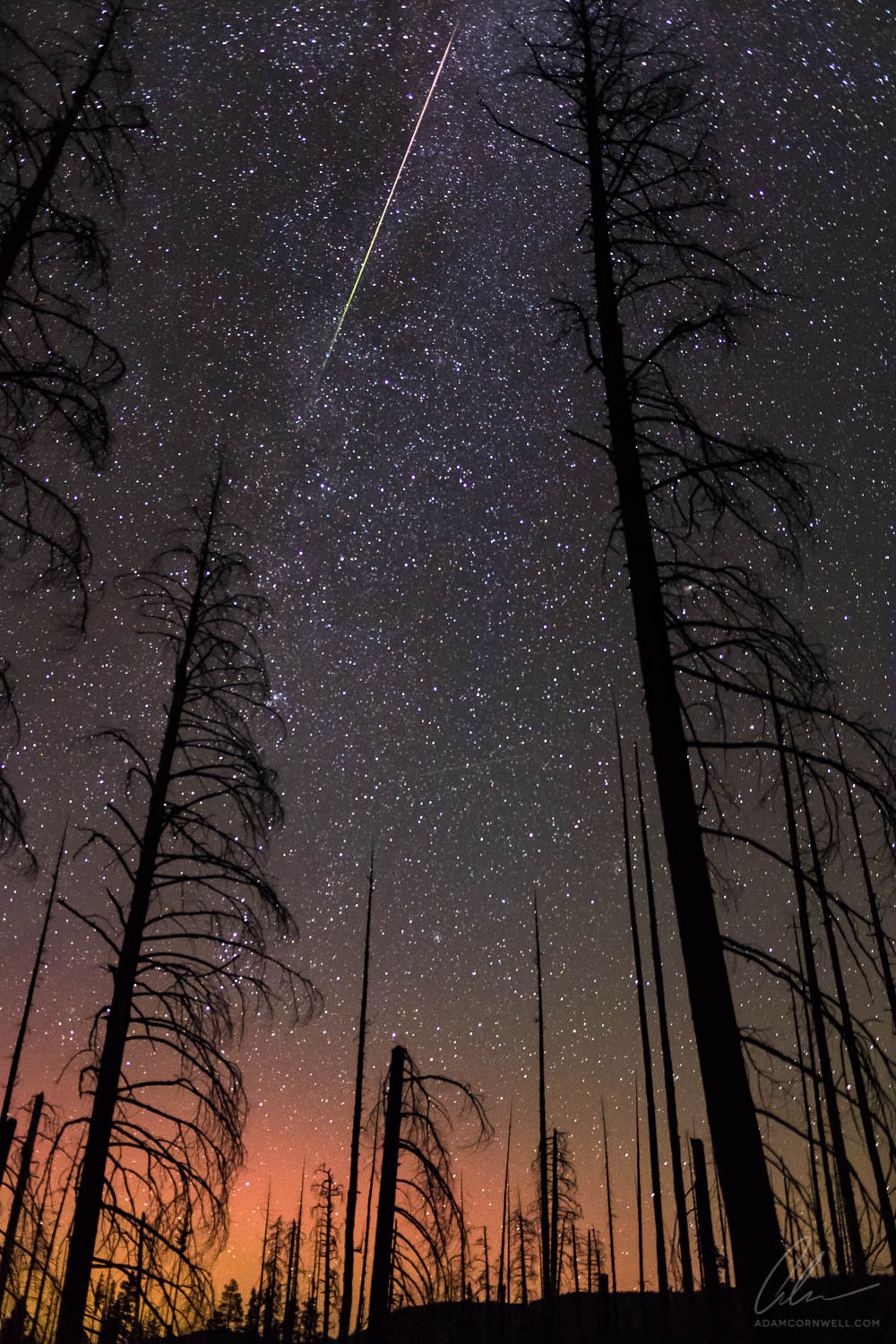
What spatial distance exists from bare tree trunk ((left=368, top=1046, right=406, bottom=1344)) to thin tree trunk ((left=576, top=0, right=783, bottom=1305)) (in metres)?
6.44

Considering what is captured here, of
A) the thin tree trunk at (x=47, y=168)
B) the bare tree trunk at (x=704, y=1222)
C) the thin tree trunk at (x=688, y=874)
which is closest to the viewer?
the thin tree trunk at (x=688, y=874)

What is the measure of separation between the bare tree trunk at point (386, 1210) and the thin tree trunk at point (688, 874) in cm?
644

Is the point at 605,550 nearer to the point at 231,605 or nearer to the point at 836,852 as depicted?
the point at 836,852

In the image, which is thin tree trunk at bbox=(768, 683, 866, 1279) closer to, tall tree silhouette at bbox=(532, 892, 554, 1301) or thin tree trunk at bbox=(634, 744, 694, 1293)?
thin tree trunk at bbox=(634, 744, 694, 1293)

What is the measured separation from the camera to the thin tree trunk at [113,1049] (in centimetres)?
781

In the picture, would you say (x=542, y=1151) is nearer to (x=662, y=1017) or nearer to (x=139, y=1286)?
(x=662, y=1017)

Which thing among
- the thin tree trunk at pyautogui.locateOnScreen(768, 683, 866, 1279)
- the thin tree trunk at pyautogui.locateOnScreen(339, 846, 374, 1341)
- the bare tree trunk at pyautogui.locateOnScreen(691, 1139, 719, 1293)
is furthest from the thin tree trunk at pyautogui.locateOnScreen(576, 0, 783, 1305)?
the thin tree trunk at pyautogui.locateOnScreen(339, 846, 374, 1341)

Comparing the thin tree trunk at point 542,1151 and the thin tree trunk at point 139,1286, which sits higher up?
the thin tree trunk at point 542,1151

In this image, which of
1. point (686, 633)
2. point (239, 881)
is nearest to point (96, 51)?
point (686, 633)

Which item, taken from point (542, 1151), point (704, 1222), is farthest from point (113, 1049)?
point (542, 1151)

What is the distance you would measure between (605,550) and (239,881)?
5333mm

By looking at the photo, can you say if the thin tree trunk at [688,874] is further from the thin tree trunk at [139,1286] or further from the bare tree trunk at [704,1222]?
the bare tree trunk at [704,1222]

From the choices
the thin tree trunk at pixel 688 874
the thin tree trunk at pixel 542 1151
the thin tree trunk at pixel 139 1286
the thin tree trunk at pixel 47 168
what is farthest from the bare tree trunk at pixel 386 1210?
the thin tree trunk at pixel 542 1151

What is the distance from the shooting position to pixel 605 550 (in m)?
6.23
